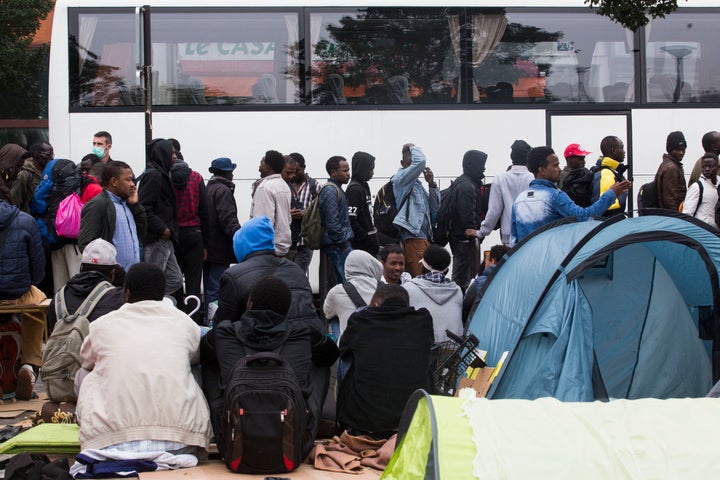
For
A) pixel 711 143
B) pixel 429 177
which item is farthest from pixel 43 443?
pixel 711 143

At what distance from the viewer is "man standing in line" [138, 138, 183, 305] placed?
33.0 feet

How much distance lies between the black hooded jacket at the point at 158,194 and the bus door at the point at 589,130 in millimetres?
5150

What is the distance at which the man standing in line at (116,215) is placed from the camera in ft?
29.7

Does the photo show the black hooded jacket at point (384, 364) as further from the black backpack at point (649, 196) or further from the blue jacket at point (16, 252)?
the black backpack at point (649, 196)

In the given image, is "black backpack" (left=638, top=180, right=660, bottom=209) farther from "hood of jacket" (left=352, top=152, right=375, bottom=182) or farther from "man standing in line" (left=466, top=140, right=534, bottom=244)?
"hood of jacket" (left=352, top=152, right=375, bottom=182)

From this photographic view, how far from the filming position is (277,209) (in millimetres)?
10586

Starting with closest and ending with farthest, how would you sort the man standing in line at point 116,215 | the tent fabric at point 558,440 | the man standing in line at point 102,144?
1. the tent fabric at point 558,440
2. the man standing in line at point 116,215
3. the man standing in line at point 102,144

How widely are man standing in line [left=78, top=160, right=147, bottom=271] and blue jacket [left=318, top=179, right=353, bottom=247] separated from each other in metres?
2.26

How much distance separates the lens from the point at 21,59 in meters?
19.7

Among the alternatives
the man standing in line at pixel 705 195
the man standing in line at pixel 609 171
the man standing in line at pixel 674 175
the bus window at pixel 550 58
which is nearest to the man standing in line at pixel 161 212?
the man standing in line at pixel 609 171

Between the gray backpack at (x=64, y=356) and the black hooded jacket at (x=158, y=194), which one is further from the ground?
the black hooded jacket at (x=158, y=194)

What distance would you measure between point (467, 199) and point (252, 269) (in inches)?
170

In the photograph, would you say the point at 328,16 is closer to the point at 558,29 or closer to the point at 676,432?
the point at 558,29

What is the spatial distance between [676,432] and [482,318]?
392 cm
